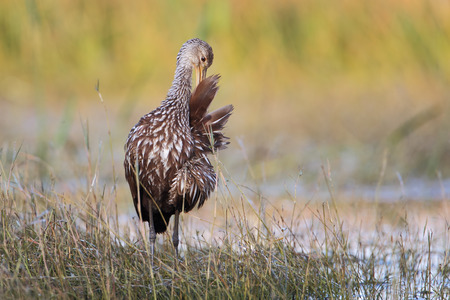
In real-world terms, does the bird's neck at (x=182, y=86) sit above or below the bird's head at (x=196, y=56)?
below

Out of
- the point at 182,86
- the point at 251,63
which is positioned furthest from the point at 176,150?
the point at 251,63

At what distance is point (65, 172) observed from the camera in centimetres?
644

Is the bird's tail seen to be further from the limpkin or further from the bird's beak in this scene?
the bird's beak

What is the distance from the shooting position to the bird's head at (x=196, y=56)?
4.08 metres

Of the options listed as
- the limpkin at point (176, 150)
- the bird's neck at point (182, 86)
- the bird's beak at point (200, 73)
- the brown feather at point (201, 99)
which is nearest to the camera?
the limpkin at point (176, 150)

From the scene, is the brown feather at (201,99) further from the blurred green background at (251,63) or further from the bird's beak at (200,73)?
the blurred green background at (251,63)

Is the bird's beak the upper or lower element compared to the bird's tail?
upper

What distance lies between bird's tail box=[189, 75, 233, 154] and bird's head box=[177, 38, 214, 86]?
5.2 inches

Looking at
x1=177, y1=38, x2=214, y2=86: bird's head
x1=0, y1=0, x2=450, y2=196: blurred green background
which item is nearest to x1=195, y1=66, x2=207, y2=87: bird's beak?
x1=177, y1=38, x2=214, y2=86: bird's head

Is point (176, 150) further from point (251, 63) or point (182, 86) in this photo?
point (251, 63)

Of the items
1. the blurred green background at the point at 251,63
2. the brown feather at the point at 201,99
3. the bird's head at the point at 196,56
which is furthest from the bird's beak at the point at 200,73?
the blurred green background at the point at 251,63

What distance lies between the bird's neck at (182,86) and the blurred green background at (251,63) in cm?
→ 336

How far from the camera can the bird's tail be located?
13.2 ft

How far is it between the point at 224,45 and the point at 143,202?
191 inches
